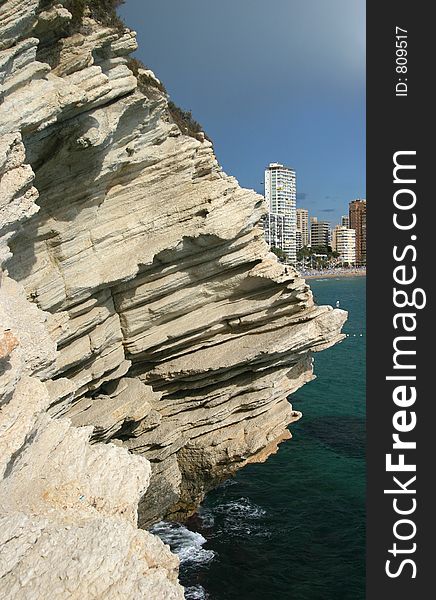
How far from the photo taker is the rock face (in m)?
11.9

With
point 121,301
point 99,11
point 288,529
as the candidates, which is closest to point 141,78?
point 99,11

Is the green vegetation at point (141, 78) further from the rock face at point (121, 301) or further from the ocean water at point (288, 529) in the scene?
the ocean water at point (288, 529)

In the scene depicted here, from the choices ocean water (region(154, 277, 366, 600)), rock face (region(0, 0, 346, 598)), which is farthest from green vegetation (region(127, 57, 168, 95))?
ocean water (region(154, 277, 366, 600))

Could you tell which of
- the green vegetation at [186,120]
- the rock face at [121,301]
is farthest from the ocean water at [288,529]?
the green vegetation at [186,120]

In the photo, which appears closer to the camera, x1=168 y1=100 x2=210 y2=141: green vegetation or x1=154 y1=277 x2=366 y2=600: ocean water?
x1=154 y1=277 x2=366 y2=600: ocean water

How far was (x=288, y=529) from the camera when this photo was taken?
24938 millimetres

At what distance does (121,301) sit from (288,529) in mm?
11768

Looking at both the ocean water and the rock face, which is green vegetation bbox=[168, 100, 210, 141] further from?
the ocean water

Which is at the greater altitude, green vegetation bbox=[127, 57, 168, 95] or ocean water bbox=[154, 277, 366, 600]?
green vegetation bbox=[127, 57, 168, 95]

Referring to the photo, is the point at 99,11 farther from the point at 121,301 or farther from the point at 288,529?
the point at 288,529

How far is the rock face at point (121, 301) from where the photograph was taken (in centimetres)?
1186

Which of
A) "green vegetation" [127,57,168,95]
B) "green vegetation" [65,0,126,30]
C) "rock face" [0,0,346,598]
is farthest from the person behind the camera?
"green vegetation" [127,57,168,95]

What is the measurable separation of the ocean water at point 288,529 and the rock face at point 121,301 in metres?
2.19

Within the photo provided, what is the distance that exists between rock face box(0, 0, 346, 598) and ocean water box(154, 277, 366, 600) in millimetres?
2190
